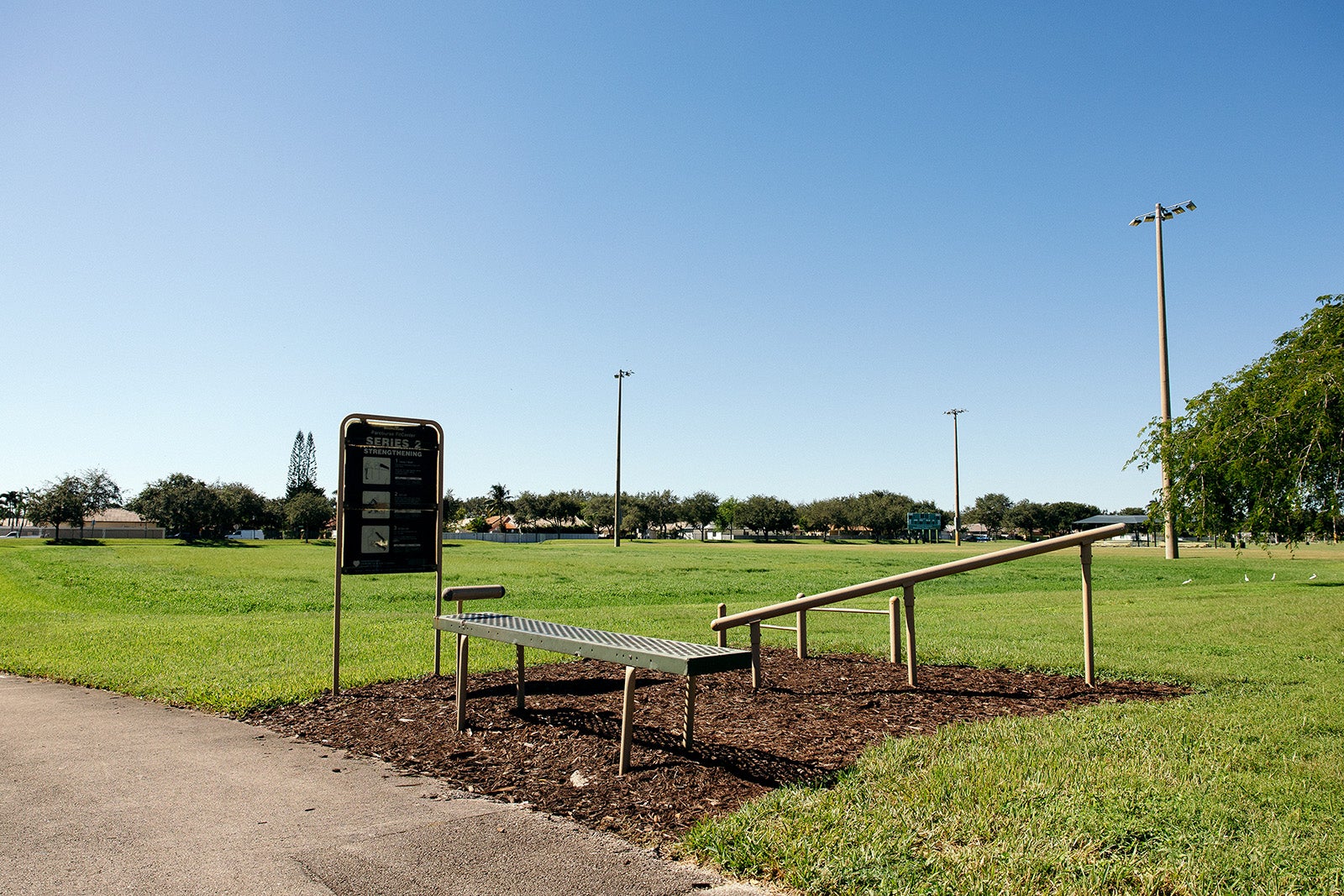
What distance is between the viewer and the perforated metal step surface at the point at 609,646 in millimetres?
4441

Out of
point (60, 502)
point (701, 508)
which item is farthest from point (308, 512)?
point (701, 508)

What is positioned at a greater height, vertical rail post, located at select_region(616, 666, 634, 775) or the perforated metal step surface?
the perforated metal step surface

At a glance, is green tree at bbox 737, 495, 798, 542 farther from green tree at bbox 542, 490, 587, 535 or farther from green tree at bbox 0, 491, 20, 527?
green tree at bbox 0, 491, 20, 527

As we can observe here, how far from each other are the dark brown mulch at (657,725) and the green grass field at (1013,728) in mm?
364

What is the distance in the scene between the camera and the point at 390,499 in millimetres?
7684

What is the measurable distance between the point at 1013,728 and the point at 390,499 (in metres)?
5.28

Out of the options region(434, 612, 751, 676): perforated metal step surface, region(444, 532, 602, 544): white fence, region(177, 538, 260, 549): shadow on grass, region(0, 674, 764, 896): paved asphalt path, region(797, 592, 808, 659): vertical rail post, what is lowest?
region(444, 532, 602, 544): white fence

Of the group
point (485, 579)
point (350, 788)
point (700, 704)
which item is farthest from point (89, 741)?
point (485, 579)

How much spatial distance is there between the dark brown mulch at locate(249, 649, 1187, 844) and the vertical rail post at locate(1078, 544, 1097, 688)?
13 cm

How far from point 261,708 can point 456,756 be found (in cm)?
238

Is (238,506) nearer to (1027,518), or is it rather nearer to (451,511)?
(451,511)

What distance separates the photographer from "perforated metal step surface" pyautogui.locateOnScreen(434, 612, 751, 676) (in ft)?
14.6

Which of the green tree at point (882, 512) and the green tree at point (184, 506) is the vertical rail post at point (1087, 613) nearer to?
the green tree at point (184, 506)

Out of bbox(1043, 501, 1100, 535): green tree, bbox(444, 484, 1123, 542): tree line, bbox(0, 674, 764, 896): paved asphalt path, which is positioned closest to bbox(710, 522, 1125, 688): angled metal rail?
bbox(0, 674, 764, 896): paved asphalt path
